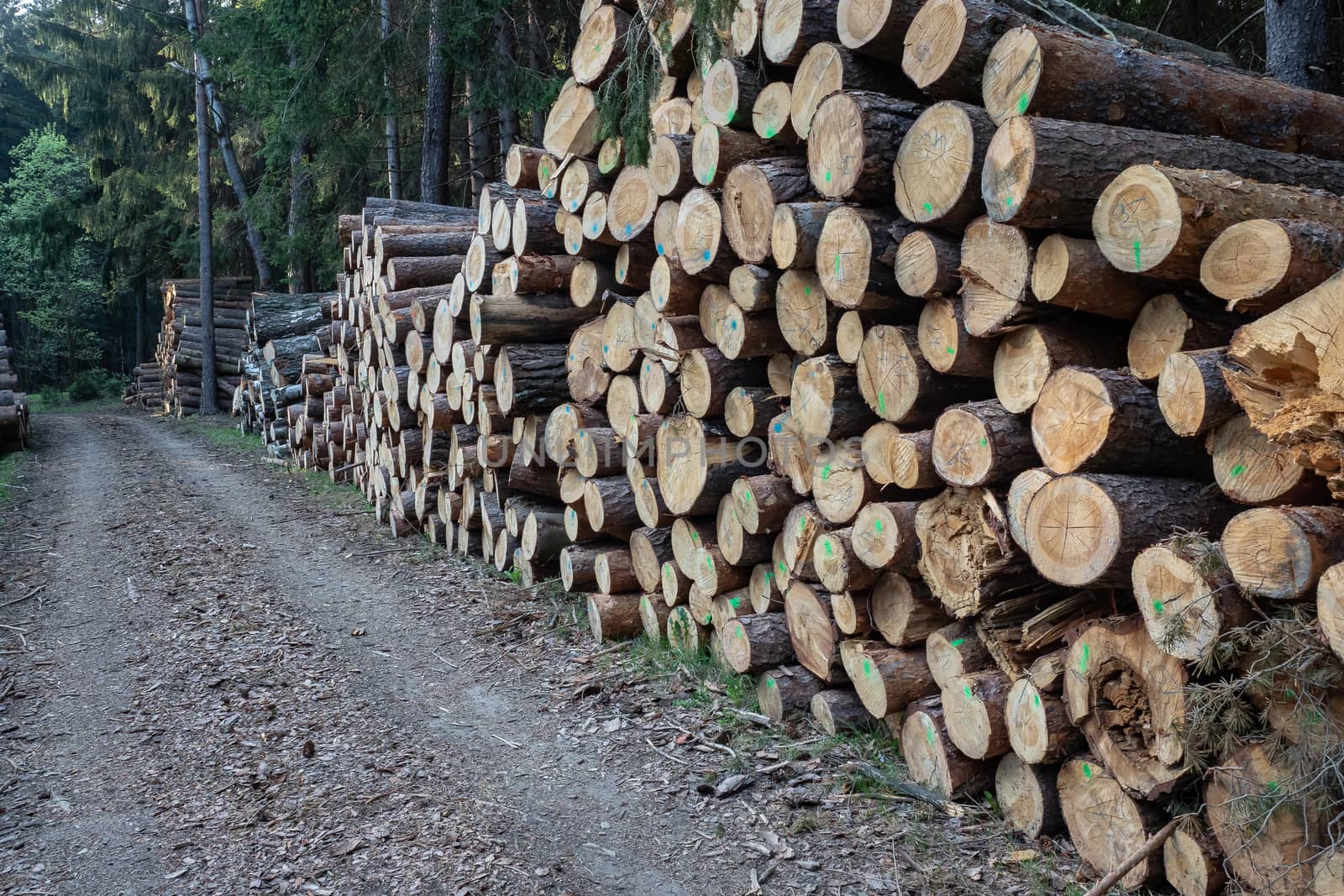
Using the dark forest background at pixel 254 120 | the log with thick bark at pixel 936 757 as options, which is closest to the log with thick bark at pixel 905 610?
the log with thick bark at pixel 936 757

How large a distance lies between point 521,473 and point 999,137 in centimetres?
399

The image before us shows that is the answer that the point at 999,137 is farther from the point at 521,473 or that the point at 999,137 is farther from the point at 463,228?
the point at 463,228

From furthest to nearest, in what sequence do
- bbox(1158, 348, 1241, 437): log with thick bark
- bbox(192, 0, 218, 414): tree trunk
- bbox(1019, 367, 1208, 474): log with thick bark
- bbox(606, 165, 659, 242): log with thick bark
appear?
bbox(192, 0, 218, 414): tree trunk, bbox(606, 165, 659, 242): log with thick bark, bbox(1019, 367, 1208, 474): log with thick bark, bbox(1158, 348, 1241, 437): log with thick bark

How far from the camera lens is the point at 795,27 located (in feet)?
13.0

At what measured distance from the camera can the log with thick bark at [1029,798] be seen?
10.5ft

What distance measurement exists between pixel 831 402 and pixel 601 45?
2.89m

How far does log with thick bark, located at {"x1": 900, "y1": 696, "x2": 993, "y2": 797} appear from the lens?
348 cm

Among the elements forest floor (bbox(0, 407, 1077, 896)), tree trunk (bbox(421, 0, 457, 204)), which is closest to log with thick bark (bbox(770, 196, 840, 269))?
forest floor (bbox(0, 407, 1077, 896))

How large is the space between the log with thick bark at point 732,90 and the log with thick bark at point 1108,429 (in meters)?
2.17

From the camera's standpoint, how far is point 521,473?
6.21 meters

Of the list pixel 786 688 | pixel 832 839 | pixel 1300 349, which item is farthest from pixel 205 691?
pixel 1300 349

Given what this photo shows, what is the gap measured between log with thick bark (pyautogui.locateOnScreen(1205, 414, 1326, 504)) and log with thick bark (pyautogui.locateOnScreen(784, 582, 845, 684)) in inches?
71.0

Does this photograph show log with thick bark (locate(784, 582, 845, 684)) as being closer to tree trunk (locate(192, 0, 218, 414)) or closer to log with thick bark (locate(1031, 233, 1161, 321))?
log with thick bark (locate(1031, 233, 1161, 321))

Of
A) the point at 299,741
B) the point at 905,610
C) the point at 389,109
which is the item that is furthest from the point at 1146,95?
the point at 389,109
